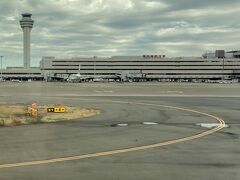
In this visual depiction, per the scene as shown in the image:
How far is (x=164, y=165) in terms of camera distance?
11727 millimetres

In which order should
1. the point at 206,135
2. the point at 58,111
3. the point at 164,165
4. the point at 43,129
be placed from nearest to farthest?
the point at 164,165
the point at 206,135
the point at 43,129
the point at 58,111

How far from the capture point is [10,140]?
1588cm

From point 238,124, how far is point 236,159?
11287mm

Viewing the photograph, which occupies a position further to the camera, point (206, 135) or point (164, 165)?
point (206, 135)

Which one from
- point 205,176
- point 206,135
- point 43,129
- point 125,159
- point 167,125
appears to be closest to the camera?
point 205,176

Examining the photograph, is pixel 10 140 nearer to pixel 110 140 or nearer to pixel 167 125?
pixel 110 140

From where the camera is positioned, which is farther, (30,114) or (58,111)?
(58,111)

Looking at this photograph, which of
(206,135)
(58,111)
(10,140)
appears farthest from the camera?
(58,111)

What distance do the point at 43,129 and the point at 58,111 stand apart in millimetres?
10596

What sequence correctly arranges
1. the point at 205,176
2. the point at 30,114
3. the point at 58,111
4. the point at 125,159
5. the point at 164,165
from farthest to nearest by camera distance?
1. the point at 58,111
2. the point at 30,114
3. the point at 125,159
4. the point at 164,165
5. the point at 205,176

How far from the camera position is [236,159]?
42.0 feet

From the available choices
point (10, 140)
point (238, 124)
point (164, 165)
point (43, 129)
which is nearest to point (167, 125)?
point (238, 124)

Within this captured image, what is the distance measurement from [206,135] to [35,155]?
834 cm

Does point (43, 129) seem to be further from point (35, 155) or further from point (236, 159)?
point (236, 159)
